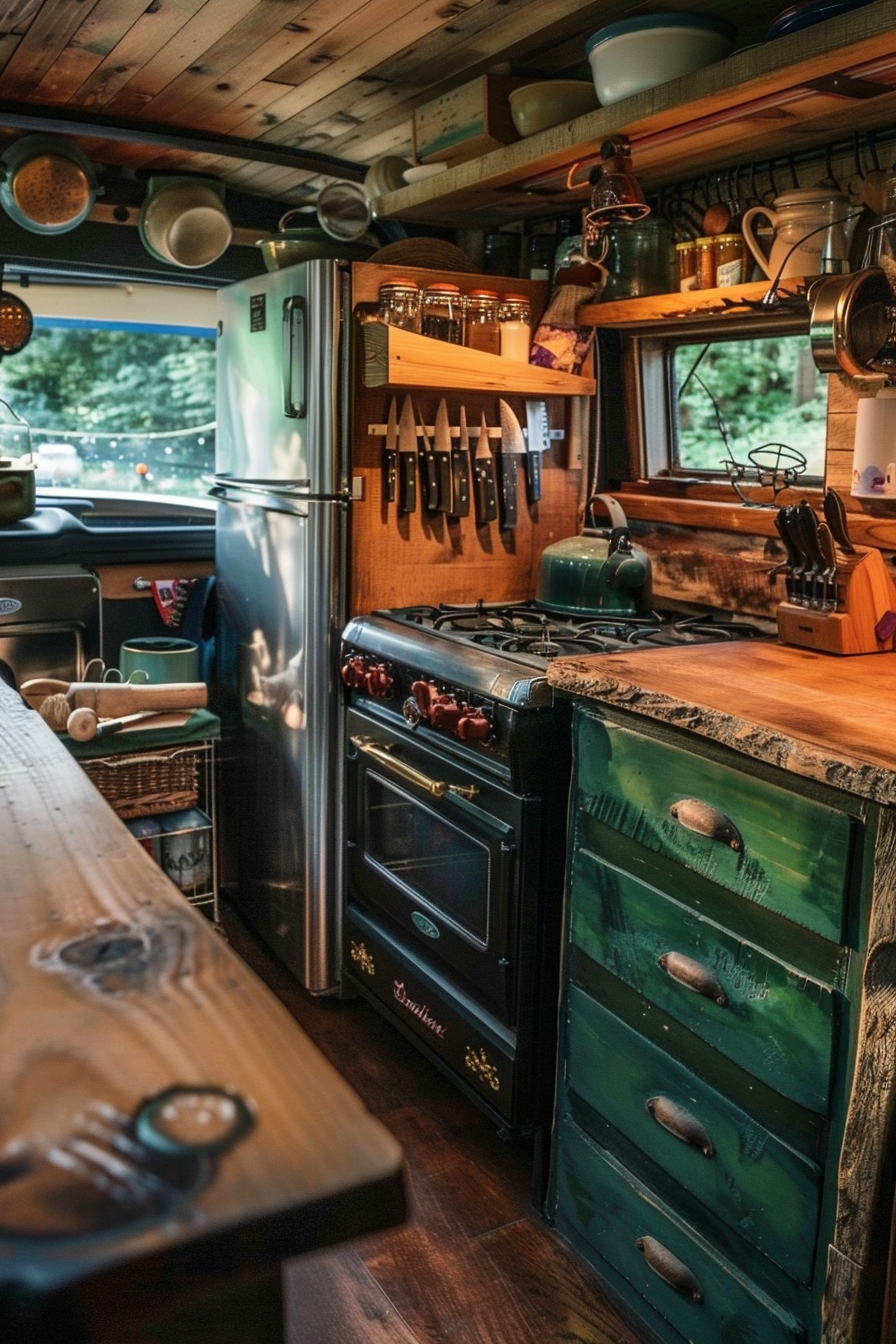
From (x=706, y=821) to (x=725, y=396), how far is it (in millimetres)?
1594

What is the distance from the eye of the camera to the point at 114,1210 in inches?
19.7

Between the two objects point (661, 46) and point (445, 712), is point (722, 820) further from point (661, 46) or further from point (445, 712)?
point (661, 46)

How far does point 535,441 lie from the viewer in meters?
3.05

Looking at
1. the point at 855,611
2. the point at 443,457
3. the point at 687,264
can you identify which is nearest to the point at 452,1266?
the point at 855,611

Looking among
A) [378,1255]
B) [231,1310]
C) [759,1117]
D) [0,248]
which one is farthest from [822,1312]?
[0,248]

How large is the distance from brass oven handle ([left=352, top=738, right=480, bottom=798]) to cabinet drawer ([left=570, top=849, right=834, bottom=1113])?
0.36m

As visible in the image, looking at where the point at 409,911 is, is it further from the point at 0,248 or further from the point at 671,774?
the point at 0,248

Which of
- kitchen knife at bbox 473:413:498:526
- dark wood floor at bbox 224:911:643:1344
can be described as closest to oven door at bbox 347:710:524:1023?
dark wood floor at bbox 224:911:643:1344

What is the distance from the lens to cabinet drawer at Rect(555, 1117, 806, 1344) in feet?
5.38

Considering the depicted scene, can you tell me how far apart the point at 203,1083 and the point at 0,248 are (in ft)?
11.1

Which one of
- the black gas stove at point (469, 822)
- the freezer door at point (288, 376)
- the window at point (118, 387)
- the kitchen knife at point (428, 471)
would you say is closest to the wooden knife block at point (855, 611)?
the black gas stove at point (469, 822)

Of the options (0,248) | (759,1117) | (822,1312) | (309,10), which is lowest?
(822,1312)

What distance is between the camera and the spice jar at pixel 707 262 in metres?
2.61

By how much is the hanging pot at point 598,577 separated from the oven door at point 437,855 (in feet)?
1.73
